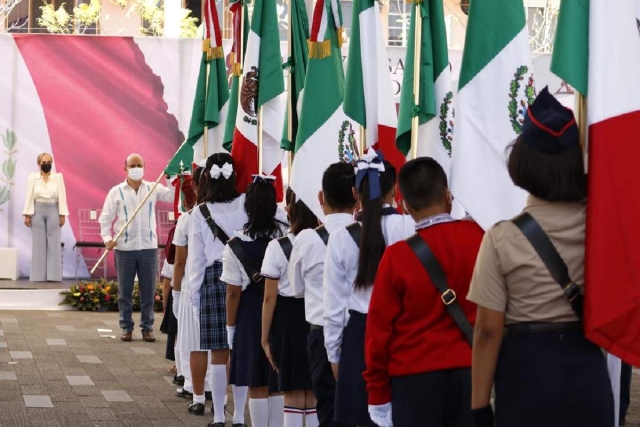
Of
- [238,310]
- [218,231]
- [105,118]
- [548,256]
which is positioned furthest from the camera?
[105,118]

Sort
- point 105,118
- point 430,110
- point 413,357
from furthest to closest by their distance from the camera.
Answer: point 105,118, point 430,110, point 413,357

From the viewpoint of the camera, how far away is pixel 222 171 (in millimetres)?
7965

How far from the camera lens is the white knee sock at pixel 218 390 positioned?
7.98 m

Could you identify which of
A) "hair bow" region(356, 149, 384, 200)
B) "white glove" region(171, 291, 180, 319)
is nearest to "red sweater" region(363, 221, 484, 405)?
"hair bow" region(356, 149, 384, 200)

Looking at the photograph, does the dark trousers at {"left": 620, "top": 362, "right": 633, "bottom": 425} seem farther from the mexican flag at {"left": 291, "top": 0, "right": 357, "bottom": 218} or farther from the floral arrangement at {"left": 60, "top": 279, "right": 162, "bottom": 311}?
the floral arrangement at {"left": 60, "top": 279, "right": 162, "bottom": 311}

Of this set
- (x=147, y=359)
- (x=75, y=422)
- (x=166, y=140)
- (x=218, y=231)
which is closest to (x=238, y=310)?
(x=218, y=231)

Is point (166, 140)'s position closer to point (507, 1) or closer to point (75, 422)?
point (75, 422)

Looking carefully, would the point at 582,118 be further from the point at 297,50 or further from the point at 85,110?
the point at 85,110

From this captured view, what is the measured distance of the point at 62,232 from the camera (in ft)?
56.5

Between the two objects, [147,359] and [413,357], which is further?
[147,359]

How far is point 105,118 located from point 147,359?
→ 6362mm

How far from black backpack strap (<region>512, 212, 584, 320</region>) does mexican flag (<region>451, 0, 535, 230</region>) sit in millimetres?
1261

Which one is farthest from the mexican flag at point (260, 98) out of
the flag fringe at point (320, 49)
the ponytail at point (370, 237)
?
the ponytail at point (370, 237)

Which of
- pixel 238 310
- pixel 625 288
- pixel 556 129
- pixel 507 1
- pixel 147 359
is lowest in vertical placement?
pixel 147 359
